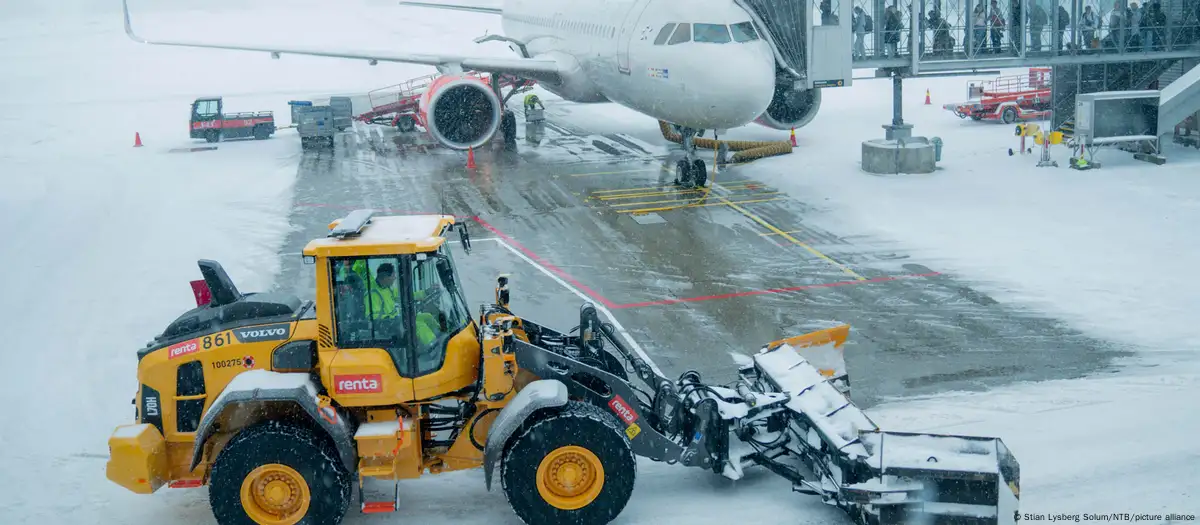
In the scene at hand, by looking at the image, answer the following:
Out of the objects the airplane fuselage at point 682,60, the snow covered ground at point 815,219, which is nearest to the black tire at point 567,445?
the snow covered ground at point 815,219

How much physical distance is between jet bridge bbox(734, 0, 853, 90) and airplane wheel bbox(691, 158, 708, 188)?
9.59ft

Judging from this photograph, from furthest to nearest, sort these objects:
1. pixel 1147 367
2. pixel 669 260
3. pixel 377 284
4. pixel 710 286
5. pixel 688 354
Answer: pixel 669 260, pixel 710 286, pixel 688 354, pixel 1147 367, pixel 377 284

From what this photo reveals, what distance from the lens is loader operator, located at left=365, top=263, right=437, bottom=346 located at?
8562 mm

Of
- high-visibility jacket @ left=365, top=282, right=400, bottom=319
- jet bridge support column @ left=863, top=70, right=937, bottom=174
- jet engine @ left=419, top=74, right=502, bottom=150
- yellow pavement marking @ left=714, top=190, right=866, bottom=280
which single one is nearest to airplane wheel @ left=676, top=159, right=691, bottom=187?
yellow pavement marking @ left=714, top=190, right=866, bottom=280

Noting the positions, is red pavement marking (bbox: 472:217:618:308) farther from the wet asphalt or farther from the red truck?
the red truck

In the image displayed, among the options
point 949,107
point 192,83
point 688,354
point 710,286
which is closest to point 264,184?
point 710,286

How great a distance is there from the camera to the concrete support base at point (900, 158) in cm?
2602

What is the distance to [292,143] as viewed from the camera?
115ft

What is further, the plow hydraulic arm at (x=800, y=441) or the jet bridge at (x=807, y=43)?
the jet bridge at (x=807, y=43)

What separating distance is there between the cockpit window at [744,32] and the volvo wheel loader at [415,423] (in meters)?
14.8

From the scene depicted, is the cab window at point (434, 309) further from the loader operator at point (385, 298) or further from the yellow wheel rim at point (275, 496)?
the yellow wheel rim at point (275, 496)

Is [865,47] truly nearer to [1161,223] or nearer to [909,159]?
[909,159]

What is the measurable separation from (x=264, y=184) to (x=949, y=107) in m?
22.5

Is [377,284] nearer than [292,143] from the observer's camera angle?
Yes
